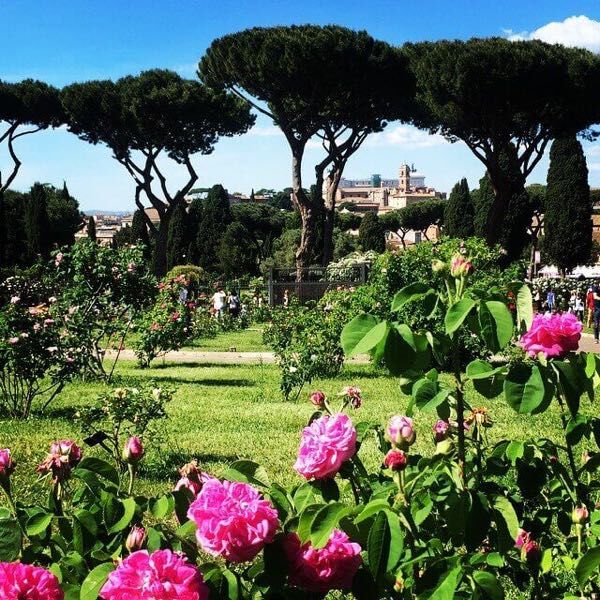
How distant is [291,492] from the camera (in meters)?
1.52

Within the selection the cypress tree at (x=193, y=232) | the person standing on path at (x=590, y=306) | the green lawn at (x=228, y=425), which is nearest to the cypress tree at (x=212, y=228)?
the cypress tree at (x=193, y=232)

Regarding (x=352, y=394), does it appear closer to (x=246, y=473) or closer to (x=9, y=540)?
(x=246, y=473)

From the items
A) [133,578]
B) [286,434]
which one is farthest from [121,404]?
[133,578]

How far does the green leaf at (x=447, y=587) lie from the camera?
3.89 ft

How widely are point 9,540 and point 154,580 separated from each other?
399 millimetres

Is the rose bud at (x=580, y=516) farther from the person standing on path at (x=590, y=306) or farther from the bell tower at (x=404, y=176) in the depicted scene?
the bell tower at (x=404, y=176)

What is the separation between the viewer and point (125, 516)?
142cm

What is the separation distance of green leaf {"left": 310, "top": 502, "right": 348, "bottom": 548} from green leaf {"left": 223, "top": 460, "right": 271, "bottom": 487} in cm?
17

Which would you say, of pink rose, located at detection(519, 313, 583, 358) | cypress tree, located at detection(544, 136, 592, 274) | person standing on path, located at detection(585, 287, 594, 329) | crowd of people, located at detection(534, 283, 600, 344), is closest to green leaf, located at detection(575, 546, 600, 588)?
pink rose, located at detection(519, 313, 583, 358)

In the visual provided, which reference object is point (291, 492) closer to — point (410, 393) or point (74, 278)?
point (410, 393)

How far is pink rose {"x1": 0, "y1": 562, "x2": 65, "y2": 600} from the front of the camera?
107 cm

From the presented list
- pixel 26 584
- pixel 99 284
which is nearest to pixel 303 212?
pixel 99 284

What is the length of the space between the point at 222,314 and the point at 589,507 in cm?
1661

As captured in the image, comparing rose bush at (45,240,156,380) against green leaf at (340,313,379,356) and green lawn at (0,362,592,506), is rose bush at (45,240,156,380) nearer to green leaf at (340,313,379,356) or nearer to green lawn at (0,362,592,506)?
green lawn at (0,362,592,506)
